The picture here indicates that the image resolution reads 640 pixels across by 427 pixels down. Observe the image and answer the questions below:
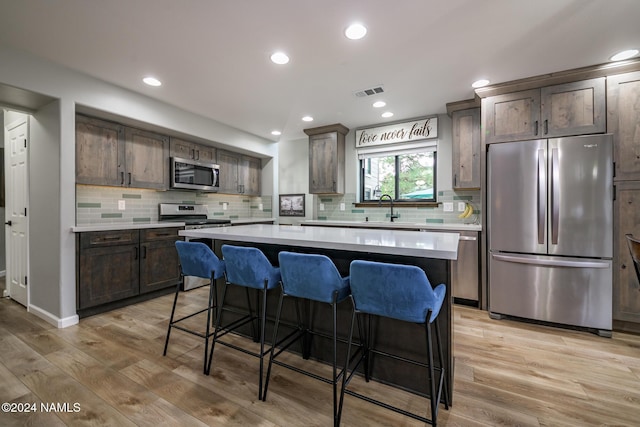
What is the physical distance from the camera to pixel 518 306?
284cm

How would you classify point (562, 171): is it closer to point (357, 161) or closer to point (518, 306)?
point (518, 306)

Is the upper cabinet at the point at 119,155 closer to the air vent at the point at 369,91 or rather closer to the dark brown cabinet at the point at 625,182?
the air vent at the point at 369,91

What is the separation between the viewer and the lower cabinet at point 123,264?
2.87 m

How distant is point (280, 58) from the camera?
Answer: 250cm

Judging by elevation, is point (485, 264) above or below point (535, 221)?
below

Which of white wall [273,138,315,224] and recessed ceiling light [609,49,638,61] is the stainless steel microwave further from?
recessed ceiling light [609,49,638,61]

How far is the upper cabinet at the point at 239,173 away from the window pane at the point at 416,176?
8.98 ft

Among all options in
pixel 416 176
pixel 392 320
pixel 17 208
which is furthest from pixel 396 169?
pixel 17 208

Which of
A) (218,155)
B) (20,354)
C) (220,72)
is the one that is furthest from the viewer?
(218,155)

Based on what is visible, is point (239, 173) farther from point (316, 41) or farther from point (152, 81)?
point (316, 41)

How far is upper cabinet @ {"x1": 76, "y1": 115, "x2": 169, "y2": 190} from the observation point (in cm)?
309

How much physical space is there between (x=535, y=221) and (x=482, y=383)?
5.72 feet

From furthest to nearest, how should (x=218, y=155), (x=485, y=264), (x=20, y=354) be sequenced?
(x=218, y=155), (x=485, y=264), (x=20, y=354)

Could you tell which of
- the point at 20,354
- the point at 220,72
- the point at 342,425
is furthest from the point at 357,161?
the point at 20,354
